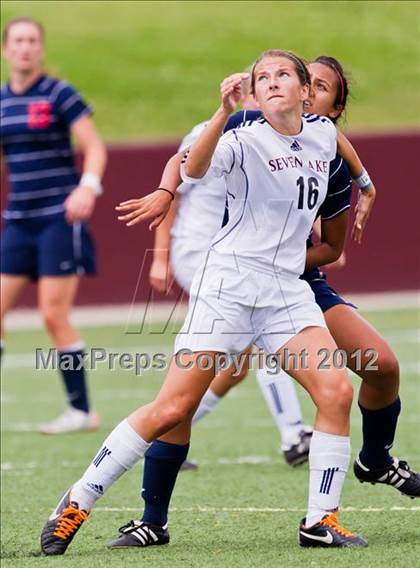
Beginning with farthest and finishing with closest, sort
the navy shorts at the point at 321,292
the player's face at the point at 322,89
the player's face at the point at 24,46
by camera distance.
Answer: the player's face at the point at 24,46, the navy shorts at the point at 321,292, the player's face at the point at 322,89

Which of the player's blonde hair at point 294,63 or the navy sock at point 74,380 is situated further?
the navy sock at point 74,380

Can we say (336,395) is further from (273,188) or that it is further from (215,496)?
(215,496)

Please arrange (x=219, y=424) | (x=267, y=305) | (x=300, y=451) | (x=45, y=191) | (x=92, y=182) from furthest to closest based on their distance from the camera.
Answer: (x=219, y=424) → (x=45, y=191) → (x=92, y=182) → (x=300, y=451) → (x=267, y=305)

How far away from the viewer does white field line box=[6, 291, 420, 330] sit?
46.5 feet

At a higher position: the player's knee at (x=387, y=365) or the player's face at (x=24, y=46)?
the player's face at (x=24, y=46)

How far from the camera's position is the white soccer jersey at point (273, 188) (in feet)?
15.2

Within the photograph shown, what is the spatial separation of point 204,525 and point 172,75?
1722cm

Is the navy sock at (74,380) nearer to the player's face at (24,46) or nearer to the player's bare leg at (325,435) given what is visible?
the player's face at (24,46)

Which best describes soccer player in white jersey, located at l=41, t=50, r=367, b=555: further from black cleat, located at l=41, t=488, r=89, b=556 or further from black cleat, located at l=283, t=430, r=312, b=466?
black cleat, located at l=283, t=430, r=312, b=466

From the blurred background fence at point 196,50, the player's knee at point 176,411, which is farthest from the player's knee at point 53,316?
the blurred background fence at point 196,50

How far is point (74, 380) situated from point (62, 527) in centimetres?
→ 338

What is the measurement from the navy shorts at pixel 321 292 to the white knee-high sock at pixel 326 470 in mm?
647

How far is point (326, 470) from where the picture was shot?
15.3 ft

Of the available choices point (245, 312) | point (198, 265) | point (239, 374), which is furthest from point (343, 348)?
point (239, 374)
